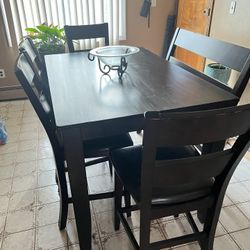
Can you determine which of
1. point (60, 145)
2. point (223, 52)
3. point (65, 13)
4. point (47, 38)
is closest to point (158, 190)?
point (60, 145)

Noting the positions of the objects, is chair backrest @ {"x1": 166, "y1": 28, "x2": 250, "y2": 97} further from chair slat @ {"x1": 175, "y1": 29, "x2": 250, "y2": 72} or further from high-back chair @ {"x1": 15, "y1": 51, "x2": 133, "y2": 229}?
high-back chair @ {"x1": 15, "y1": 51, "x2": 133, "y2": 229}

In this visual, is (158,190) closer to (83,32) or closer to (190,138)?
(190,138)

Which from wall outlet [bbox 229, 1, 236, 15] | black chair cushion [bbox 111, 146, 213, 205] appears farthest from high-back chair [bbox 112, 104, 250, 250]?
wall outlet [bbox 229, 1, 236, 15]

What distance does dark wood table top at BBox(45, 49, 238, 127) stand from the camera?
104 centimetres

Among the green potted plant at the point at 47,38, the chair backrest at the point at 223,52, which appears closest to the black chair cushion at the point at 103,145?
the chair backrest at the point at 223,52

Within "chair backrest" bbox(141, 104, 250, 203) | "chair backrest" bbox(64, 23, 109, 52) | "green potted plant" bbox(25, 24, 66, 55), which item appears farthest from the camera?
"green potted plant" bbox(25, 24, 66, 55)

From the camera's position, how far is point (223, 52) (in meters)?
1.41

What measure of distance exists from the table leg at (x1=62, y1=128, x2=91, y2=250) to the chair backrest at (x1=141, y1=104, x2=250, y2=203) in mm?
294

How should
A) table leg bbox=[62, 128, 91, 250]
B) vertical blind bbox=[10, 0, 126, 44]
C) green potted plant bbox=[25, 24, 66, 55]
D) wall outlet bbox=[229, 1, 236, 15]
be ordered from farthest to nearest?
vertical blind bbox=[10, 0, 126, 44], green potted plant bbox=[25, 24, 66, 55], wall outlet bbox=[229, 1, 236, 15], table leg bbox=[62, 128, 91, 250]

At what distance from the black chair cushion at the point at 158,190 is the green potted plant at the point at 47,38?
2.17 m

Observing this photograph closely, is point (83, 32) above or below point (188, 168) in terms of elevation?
above

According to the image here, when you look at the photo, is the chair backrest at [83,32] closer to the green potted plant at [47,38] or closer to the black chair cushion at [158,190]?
the green potted plant at [47,38]

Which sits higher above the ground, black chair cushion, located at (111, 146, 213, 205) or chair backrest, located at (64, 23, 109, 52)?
chair backrest, located at (64, 23, 109, 52)

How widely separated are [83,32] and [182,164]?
185 cm
